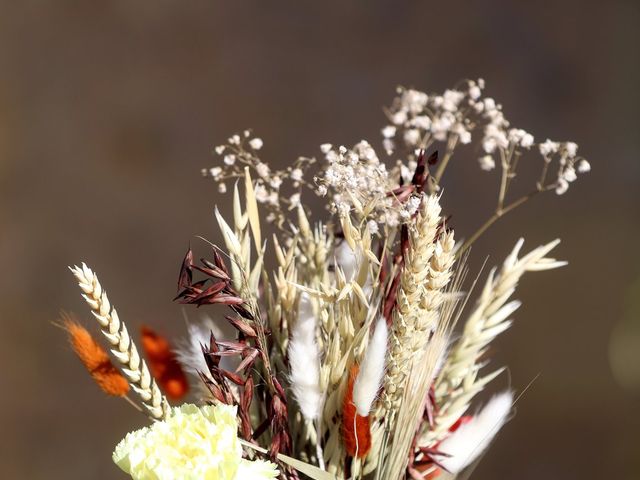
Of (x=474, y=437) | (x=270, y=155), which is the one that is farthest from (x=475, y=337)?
(x=270, y=155)

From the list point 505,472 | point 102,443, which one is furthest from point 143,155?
point 505,472

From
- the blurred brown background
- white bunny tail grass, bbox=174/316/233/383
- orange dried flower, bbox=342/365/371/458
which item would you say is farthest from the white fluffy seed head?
the blurred brown background

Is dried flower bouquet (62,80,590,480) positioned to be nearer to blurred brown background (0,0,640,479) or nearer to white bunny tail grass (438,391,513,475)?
white bunny tail grass (438,391,513,475)

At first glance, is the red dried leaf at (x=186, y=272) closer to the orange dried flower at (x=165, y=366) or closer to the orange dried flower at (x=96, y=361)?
the orange dried flower at (x=96, y=361)

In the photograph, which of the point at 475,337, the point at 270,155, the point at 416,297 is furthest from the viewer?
the point at 270,155

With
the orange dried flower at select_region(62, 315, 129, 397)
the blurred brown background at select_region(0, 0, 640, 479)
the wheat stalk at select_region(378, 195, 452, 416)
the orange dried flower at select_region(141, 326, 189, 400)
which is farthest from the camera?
the blurred brown background at select_region(0, 0, 640, 479)

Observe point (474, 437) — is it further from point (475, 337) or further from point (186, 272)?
point (186, 272)

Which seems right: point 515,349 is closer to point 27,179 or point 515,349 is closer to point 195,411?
point 27,179
